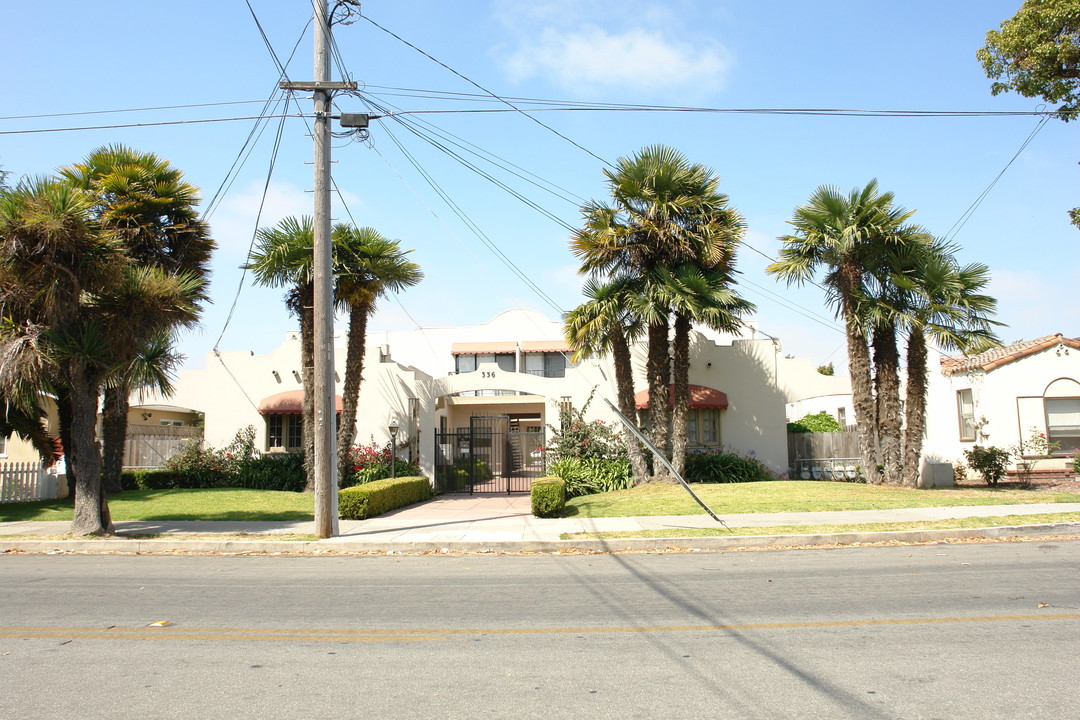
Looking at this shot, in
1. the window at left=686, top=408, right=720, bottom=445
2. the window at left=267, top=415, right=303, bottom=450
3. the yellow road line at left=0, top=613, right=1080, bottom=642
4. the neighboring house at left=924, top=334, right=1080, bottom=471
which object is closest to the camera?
the yellow road line at left=0, top=613, right=1080, bottom=642

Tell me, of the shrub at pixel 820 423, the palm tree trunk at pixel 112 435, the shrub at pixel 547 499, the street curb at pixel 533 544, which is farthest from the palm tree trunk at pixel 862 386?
the palm tree trunk at pixel 112 435

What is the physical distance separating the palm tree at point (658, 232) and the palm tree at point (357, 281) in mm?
4789

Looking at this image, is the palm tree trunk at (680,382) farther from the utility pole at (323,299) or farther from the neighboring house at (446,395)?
the utility pole at (323,299)

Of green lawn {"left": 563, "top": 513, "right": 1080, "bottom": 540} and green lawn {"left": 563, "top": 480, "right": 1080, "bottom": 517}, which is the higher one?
green lawn {"left": 563, "top": 480, "right": 1080, "bottom": 517}

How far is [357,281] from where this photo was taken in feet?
64.8

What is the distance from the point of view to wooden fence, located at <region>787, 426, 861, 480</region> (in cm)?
2341

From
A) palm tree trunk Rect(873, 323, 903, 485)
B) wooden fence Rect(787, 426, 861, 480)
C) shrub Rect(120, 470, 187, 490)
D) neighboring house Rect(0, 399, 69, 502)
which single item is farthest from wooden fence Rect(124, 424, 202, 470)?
palm tree trunk Rect(873, 323, 903, 485)

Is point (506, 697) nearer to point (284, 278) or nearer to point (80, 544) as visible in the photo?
point (80, 544)

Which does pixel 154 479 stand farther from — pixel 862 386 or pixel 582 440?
pixel 862 386

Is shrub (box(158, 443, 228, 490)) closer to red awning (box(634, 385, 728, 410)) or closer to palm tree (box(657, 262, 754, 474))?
red awning (box(634, 385, 728, 410))

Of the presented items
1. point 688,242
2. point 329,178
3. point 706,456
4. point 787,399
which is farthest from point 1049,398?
point 329,178

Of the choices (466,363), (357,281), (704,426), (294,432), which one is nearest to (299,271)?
(357,281)

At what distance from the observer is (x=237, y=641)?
640cm

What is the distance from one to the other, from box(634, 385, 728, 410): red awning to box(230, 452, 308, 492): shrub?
32.3 feet
